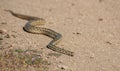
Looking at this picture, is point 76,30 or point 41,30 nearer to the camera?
point 41,30

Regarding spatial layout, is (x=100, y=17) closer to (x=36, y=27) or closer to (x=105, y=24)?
(x=105, y=24)

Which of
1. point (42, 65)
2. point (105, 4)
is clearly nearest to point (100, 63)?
point (42, 65)

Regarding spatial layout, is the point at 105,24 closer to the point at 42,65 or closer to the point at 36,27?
the point at 36,27

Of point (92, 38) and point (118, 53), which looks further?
point (92, 38)

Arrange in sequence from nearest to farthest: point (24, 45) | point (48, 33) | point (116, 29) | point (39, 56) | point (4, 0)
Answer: point (39, 56)
point (24, 45)
point (48, 33)
point (116, 29)
point (4, 0)

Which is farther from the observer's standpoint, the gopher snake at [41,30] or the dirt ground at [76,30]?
the gopher snake at [41,30]

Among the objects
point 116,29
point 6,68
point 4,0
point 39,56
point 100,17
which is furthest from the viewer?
point 4,0

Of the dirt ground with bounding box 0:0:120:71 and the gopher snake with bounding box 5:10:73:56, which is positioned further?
the gopher snake with bounding box 5:10:73:56
